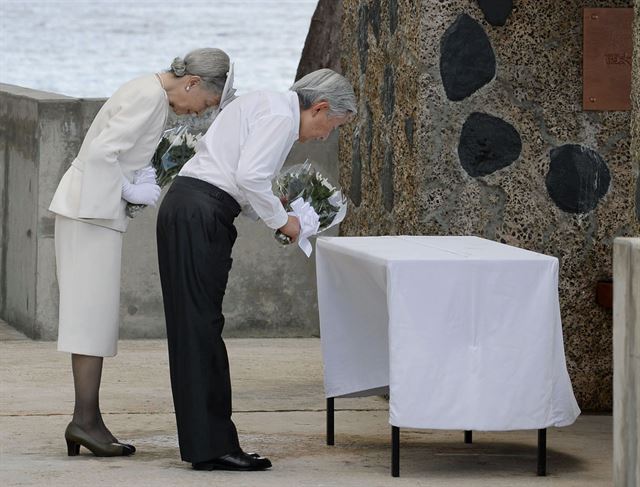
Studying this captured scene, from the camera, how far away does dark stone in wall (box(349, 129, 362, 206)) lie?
8891 mm

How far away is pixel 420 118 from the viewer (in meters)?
7.62

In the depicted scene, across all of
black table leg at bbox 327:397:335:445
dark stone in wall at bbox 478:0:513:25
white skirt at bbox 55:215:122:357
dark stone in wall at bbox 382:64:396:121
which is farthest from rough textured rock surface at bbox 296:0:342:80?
white skirt at bbox 55:215:122:357

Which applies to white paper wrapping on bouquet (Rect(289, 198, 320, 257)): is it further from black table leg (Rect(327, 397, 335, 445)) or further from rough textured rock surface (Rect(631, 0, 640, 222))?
rough textured rock surface (Rect(631, 0, 640, 222))

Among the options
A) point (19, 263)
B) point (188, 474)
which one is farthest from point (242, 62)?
point (188, 474)

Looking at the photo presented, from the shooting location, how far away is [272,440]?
6938mm

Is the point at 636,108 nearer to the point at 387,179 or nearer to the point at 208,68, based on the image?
the point at 208,68

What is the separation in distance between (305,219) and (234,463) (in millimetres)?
940

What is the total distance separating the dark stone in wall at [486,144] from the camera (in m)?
7.64

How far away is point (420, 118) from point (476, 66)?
0.34 m

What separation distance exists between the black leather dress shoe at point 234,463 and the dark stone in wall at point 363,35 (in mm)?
2995

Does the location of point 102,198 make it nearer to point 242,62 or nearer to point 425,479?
point 425,479

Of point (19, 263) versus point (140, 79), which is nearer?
Result: point (140, 79)

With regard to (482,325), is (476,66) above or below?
above

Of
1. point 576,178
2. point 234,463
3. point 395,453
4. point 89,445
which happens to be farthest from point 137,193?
point 576,178
